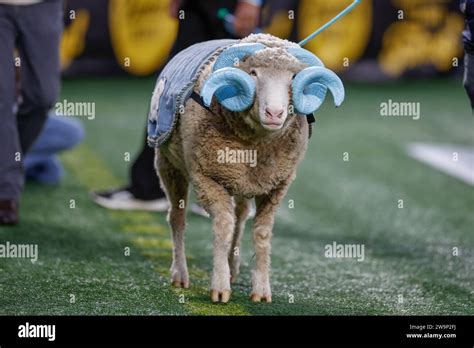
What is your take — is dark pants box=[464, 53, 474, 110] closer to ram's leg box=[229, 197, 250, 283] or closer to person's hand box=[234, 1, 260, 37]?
ram's leg box=[229, 197, 250, 283]

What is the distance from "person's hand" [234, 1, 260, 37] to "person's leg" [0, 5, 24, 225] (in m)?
1.39

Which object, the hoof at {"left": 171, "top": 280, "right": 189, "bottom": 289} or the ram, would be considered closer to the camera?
the ram

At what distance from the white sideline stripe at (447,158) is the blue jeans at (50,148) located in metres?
3.31

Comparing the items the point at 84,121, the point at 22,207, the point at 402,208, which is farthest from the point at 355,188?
the point at 84,121

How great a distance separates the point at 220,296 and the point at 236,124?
2.70 ft

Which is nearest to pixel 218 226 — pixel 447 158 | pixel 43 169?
pixel 43 169

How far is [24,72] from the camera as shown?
25.3 ft

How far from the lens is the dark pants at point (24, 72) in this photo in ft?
24.7

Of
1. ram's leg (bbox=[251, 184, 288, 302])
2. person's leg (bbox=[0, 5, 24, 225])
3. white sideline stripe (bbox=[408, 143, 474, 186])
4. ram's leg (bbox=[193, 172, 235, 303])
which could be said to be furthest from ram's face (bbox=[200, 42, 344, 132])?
white sideline stripe (bbox=[408, 143, 474, 186])

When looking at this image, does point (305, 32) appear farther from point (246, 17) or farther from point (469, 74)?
point (469, 74)

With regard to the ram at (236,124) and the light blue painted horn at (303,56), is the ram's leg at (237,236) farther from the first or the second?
the light blue painted horn at (303,56)

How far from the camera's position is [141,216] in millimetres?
8445

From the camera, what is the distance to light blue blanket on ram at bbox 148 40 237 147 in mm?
5816

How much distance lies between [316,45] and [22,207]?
7.53 metres
